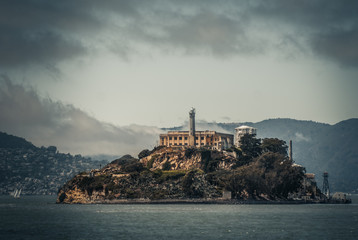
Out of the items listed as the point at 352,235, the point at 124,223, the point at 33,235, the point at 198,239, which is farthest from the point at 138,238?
the point at 352,235

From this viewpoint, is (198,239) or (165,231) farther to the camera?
(165,231)

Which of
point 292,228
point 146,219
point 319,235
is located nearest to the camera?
point 319,235

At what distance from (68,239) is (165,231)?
20041mm

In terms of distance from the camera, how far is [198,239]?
98.6 meters

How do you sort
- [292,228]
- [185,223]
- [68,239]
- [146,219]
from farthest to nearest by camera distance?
[146,219], [185,223], [292,228], [68,239]

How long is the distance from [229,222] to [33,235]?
44966 mm

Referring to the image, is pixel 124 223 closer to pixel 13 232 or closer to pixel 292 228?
pixel 13 232

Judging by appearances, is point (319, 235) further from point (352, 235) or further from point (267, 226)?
point (267, 226)

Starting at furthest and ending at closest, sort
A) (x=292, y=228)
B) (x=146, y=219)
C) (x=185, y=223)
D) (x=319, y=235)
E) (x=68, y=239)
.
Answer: (x=146, y=219) → (x=185, y=223) → (x=292, y=228) → (x=319, y=235) → (x=68, y=239)

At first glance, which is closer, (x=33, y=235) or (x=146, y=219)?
(x=33, y=235)

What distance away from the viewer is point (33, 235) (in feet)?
343

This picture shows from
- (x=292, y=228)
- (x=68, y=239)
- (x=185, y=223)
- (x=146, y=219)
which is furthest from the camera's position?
(x=146, y=219)

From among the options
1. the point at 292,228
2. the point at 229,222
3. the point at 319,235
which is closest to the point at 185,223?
the point at 229,222

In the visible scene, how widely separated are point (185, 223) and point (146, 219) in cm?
1519
